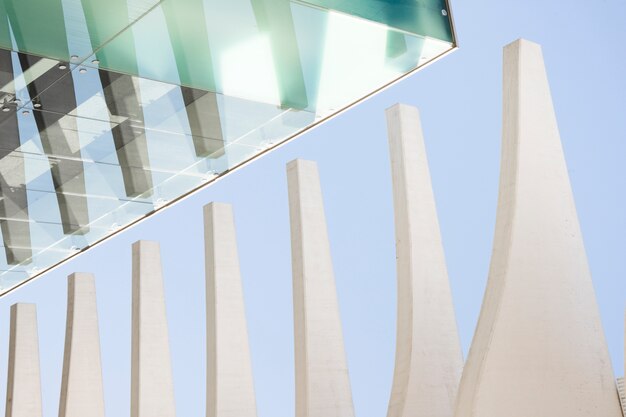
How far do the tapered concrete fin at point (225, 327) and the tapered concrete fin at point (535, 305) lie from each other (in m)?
4.15

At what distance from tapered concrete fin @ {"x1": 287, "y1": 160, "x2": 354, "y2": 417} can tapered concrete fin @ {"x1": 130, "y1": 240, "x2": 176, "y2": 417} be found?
9.70ft

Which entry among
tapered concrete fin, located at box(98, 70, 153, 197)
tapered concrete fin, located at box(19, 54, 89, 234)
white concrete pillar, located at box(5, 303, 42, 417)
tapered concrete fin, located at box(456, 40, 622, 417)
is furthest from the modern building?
white concrete pillar, located at box(5, 303, 42, 417)

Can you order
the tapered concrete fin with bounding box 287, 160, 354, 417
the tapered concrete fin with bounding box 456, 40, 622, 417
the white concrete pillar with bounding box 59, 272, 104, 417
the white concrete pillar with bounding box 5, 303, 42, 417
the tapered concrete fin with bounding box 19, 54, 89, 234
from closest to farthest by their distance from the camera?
the tapered concrete fin with bounding box 456, 40, 622, 417 → the tapered concrete fin with bounding box 287, 160, 354, 417 → the tapered concrete fin with bounding box 19, 54, 89, 234 → the white concrete pillar with bounding box 59, 272, 104, 417 → the white concrete pillar with bounding box 5, 303, 42, 417

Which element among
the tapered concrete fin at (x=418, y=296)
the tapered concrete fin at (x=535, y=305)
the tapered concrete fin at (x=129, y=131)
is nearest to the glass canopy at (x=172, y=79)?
the tapered concrete fin at (x=129, y=131)

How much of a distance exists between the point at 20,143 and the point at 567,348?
251 inches

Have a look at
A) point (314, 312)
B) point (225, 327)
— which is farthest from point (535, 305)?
point (225, 327)

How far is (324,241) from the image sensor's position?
31.7 ft

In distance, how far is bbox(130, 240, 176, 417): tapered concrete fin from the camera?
1173 centimetres

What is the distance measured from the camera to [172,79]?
31.5 ft

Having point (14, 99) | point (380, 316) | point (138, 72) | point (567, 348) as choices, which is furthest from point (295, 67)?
point (380, 316)

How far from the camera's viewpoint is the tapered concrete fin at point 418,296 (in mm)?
7977

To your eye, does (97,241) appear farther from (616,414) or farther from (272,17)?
(616,414)

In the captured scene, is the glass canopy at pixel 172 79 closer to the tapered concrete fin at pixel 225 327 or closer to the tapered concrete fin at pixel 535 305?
the tapered concrete fin at pixel 225 327

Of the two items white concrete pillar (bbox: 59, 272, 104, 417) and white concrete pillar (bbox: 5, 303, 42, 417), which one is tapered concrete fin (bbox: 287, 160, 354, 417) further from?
white concrete pillar (bbox: 5, 303, 42, 417)
